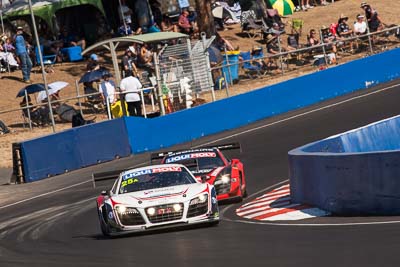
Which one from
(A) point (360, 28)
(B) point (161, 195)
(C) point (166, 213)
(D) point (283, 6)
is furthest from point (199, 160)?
(D) point (283, 6)

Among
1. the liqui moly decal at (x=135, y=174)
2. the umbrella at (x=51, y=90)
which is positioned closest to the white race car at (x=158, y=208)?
the liqui moly decal at (x=135, y=174)

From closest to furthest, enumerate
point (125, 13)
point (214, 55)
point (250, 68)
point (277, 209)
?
point (277, 209), point (250, 68), point (214, 55), point (125, 13)

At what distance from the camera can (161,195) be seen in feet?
52.9

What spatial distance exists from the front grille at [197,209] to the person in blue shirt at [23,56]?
69.0 ft

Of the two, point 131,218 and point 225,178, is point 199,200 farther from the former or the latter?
point 225,178

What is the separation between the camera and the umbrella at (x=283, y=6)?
159 ft

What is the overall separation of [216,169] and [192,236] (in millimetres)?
4600

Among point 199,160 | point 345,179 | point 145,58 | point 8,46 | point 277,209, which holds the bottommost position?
point 277,209

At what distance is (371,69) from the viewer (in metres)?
36.2

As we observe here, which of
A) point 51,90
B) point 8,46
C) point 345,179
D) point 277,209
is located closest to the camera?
point 345,179

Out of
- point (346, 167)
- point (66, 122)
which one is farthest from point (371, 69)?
point (346, 167)

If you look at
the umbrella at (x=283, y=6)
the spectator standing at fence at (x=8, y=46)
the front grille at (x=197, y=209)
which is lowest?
the front grille at (x=197, y=209)

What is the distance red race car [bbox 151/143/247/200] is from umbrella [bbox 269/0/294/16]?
2820cm

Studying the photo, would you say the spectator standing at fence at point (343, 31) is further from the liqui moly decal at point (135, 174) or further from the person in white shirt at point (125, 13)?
the liqui moly decal at point (135, 174)
